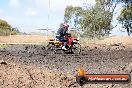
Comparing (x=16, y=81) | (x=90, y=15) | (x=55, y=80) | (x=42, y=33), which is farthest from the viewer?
(x=90, y=15)

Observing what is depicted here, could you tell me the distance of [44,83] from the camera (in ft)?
32.8

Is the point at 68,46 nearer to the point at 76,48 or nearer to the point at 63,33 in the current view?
the point at 76,48

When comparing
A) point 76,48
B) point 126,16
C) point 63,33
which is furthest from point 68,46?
point 126,16

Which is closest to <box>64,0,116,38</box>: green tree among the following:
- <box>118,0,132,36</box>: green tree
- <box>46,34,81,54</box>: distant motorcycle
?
<box>118,0,132,36</box>: green tree

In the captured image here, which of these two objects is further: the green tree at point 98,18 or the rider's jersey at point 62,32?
the green tree at point 98,18

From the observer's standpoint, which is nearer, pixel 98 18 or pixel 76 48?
pixel 76 48

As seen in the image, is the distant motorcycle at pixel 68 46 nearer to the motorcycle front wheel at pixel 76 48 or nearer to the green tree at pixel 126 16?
the motorcycle front wheel at pixel 76 48

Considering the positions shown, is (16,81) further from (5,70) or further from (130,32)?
(130,32)

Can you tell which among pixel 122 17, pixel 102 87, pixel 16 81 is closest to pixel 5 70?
pixel 16 81

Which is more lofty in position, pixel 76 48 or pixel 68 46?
pixel 68 46

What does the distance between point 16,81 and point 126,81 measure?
6785mm

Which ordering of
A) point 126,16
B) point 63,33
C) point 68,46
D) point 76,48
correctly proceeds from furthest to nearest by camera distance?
point 126,16 → point 76,48 → point 63,33 → point 68,46

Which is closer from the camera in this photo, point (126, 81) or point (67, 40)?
point (126, 81)

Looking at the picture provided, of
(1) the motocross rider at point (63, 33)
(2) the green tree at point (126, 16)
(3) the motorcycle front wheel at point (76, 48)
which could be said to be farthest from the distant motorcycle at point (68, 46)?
(2) the green tree at point (126, 16)
